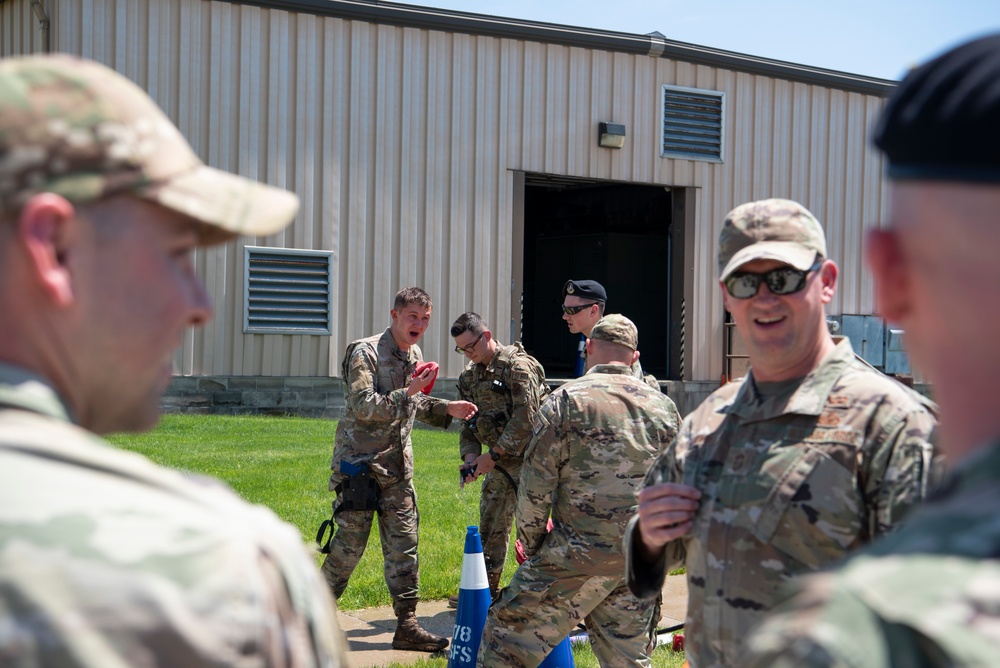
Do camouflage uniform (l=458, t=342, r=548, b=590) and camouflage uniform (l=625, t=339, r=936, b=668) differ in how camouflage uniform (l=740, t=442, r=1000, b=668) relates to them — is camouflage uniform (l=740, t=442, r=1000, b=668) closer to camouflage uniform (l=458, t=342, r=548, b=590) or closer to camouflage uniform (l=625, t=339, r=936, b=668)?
camouflage uniform (l=625, t=339, r=936, b=668)

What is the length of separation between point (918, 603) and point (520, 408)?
672 cm

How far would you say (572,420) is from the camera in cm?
514

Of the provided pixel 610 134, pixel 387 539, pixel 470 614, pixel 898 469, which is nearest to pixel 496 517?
pixel 387 539

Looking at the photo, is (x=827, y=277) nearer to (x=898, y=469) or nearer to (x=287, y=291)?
(x=898, y=469)

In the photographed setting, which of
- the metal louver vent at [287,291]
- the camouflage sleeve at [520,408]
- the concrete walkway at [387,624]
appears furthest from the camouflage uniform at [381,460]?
the metal louver vent at [287,291]

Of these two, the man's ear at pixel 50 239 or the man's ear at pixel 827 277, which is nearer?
the man's ear at pixel 50 239

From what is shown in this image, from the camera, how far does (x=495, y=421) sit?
8.01m

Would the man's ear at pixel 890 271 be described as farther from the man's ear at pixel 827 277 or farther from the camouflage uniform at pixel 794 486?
the man's ear at pixel 827 277

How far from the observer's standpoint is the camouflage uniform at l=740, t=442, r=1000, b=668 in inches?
35.3

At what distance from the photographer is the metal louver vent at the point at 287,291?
49.0ft

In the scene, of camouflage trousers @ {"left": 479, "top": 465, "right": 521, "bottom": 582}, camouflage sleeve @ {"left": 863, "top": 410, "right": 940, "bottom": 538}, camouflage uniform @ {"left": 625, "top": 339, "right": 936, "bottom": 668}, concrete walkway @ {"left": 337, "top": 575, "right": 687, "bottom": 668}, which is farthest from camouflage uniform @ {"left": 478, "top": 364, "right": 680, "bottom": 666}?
camouflage trousers @ {"left": 479, "top": 465, "right": 521, "bottom": 582}

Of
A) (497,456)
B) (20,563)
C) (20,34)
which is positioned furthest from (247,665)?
(20,34)

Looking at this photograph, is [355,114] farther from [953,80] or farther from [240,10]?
[953,80]

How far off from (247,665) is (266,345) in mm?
14320
